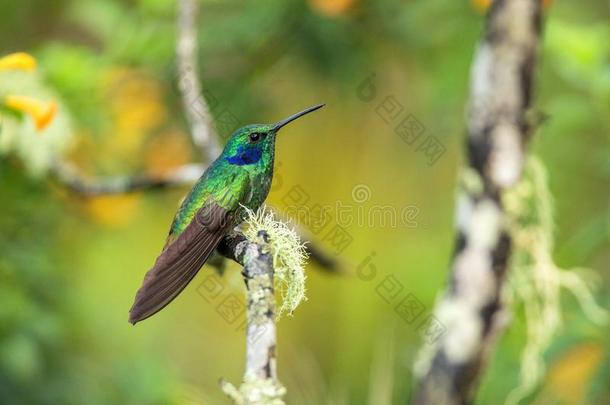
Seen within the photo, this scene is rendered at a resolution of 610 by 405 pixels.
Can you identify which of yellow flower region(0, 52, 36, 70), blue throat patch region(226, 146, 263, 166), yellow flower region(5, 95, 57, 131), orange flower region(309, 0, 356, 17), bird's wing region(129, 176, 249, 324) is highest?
orange flower region(309, 0, 356, 17)

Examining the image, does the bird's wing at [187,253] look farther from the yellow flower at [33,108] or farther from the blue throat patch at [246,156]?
the yellow flower at [33,108]

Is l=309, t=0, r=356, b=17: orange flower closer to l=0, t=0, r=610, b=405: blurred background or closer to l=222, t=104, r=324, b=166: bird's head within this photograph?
l=0, t=0, r=610, b=405: blurred background

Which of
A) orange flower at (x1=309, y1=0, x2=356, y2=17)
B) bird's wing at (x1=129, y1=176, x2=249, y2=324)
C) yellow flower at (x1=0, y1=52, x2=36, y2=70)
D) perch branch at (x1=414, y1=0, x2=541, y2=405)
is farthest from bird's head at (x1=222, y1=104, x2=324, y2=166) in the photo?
orange flower at (x1=309, y1=0, x2=356, y2=17)

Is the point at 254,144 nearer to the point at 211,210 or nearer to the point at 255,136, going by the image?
the point at 255,136

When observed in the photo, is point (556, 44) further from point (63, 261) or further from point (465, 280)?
point (63, 261)

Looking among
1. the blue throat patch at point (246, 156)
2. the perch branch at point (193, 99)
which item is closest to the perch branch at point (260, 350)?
the blue throat patch at point (246, 156)

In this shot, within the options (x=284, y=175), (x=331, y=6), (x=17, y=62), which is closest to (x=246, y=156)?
(x=17, y=62)

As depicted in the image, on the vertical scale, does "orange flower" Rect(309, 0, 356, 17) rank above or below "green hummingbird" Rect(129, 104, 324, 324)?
above

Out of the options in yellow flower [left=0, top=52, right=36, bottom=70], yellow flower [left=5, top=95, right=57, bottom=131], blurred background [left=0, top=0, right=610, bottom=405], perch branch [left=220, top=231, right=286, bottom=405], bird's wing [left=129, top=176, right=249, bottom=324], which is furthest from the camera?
blurred background [left=0, top=0, right=610, bottom=405]
